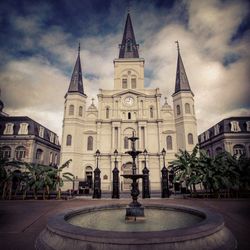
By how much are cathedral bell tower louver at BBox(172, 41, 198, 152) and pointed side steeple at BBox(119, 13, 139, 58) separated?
11.9 metres

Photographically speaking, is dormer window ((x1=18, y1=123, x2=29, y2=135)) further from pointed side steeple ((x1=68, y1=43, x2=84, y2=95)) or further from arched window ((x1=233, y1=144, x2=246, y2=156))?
arched window ((x1=233, y1=144, x2=246, y2=156))

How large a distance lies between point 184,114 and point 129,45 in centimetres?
2073

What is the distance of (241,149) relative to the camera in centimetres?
3372

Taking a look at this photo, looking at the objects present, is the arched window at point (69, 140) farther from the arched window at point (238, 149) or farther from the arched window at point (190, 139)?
the arched window at point (238, 149)

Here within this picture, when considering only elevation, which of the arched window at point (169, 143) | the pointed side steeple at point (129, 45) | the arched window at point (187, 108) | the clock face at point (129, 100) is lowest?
the arched window at point (169, 143)

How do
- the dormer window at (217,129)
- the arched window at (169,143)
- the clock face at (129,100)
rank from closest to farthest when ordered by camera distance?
the arched window at (169,143) < the clock face at (129,100) < the dormer window at (217,129)

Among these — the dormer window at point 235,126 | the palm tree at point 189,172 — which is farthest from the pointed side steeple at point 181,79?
the palm tree at point 189,172

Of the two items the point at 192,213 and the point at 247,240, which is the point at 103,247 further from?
the point at 192,213

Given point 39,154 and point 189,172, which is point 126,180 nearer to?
point 189,172

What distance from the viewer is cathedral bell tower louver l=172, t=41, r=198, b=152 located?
30875mm

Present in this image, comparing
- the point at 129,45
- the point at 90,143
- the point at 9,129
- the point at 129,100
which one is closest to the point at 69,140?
the point at 90,143

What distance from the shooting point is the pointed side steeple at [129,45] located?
4066cm

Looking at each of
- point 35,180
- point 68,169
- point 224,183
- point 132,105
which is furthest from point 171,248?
point 132,105

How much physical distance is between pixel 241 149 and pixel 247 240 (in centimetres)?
3279
